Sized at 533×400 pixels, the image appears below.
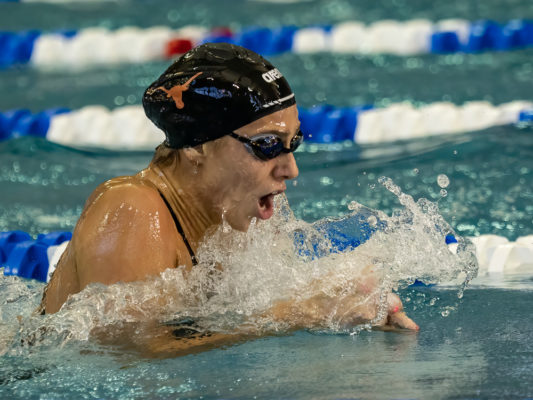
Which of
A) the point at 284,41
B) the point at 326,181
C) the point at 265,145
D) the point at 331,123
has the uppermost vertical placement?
the point at 284,41

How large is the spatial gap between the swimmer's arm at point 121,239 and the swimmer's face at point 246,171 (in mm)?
185

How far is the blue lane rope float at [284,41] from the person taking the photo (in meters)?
6.38

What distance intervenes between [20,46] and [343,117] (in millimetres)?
2956

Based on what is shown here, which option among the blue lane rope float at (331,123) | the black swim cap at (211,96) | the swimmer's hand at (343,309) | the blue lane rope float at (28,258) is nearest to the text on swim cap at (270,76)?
the black swim cap at (211,96)

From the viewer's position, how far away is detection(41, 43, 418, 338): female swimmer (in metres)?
2.15

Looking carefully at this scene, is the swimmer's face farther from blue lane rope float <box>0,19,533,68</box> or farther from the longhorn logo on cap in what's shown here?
blue lane rope float <box>0,19,533,68</box>

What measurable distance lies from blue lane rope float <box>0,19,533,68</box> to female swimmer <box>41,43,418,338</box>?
4337mm

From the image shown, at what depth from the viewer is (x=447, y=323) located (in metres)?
2.31

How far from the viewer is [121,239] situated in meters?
1.99

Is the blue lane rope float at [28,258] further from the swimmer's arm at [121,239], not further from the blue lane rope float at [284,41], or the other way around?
the blue lane rope float at [284,41]

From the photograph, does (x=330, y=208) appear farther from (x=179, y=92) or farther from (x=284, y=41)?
(x=284, y=41)

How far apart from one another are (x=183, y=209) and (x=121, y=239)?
0.87 feet

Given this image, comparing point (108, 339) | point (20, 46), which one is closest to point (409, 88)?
point (20, 46)

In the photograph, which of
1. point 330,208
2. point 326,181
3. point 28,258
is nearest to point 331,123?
point 326,181
